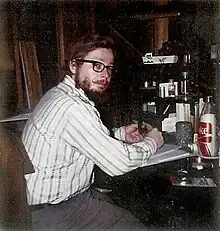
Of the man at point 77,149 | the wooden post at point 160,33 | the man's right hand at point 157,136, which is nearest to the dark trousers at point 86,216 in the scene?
the man at point 77,149

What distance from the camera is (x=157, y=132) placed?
35.3 inches

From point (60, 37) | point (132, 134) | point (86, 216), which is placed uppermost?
point (60, 37)

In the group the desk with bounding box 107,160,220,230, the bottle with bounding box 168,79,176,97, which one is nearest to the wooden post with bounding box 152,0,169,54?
the bottle with bounding box 168,79,176,97

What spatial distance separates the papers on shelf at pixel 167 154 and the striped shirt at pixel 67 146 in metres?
0.03

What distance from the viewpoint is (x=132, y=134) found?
0.88m

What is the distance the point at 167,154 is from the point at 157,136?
3 cm

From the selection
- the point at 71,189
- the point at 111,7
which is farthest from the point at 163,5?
the point at 71,189

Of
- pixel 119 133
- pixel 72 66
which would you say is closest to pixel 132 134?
pixel 119 133

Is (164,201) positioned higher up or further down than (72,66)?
further down

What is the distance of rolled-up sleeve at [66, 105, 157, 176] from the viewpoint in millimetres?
853

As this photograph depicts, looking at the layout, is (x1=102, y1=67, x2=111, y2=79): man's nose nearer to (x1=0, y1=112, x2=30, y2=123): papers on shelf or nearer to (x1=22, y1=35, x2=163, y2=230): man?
(x1=22, y1=35, x2=163, y2=230): man

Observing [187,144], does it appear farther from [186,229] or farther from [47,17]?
[47,17]

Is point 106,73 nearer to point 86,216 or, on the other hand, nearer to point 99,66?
point 99,66

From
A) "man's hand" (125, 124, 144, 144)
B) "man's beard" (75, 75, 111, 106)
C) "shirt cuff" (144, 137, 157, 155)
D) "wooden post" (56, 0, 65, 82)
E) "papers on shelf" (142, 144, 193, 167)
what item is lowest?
"papers on shelf" (142, 144, 193, 167)
